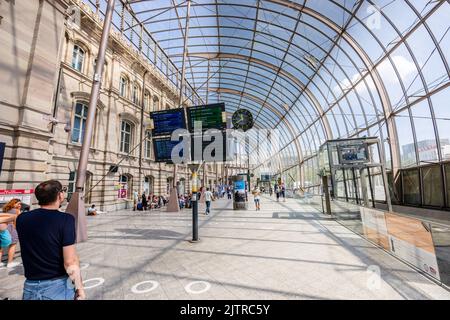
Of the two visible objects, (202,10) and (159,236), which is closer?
(159,236)

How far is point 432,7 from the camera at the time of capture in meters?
10.2

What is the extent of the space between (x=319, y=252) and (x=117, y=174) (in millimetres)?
16178

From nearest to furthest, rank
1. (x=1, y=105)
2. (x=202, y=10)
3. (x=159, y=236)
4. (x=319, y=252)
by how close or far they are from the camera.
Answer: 1. (x=319, y=252)
2. (x=159, y=236)
3. (x=1, y=105)
4. (x=202, y=10)

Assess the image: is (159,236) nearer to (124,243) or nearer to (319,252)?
(124,243)

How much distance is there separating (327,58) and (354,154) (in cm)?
1272

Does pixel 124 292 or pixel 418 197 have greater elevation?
pixel 418 197

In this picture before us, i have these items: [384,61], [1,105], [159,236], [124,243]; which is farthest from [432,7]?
[1,105]

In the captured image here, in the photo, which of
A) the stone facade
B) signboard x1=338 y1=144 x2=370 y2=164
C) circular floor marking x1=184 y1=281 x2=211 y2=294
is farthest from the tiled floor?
the stone facade

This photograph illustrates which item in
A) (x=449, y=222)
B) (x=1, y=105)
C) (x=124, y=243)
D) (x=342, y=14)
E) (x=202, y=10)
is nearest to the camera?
(x=124, y=243)

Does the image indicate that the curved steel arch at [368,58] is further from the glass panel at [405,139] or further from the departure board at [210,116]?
the departure board at [210,116]

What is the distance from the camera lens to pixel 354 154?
10.8m

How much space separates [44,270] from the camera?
1.92 m

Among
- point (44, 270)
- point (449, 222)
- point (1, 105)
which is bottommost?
point (449, 222)

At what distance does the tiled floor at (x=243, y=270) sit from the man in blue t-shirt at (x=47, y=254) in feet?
5.66
